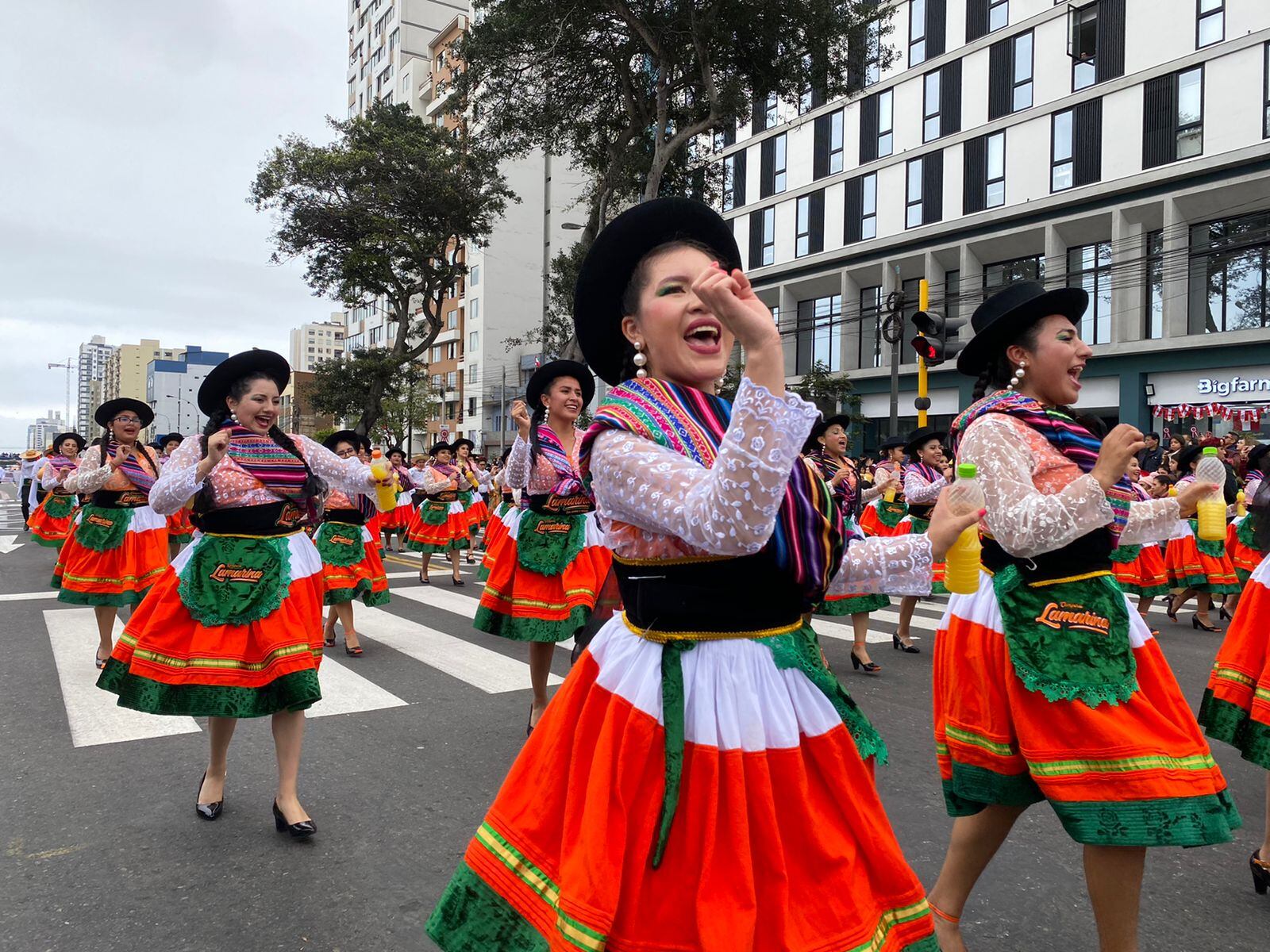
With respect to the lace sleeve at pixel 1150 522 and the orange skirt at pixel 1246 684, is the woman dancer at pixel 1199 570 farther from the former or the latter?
the lace sleeve at pixel 1150 522

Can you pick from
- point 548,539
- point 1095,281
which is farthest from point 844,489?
point 1095,281

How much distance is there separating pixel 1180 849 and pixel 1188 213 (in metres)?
24.9

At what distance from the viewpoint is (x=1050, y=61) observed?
26.7 m

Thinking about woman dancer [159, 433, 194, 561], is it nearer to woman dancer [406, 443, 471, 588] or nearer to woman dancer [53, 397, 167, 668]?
A: woman dancer [53, 397, 167, 668]

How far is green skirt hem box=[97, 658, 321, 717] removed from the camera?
12.7 ft

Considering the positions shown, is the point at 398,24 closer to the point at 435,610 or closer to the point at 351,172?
the point at 351,172

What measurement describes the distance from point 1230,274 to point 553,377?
24.2 metres

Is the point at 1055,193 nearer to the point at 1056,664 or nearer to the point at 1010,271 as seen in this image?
the point at 1010,271

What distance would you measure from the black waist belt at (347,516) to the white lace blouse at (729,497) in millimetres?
6937

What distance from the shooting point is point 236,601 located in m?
3.97

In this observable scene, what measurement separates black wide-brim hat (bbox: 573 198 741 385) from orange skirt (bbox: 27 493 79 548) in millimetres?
13126

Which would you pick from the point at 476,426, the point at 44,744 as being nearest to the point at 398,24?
the point at 476,426

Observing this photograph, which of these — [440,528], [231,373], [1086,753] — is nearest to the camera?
[1086,753]

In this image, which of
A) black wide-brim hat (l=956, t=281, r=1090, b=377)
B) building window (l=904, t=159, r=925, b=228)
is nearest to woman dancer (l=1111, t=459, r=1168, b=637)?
black wide-brim hat (l=956, t=281, r=1090, b=377)
